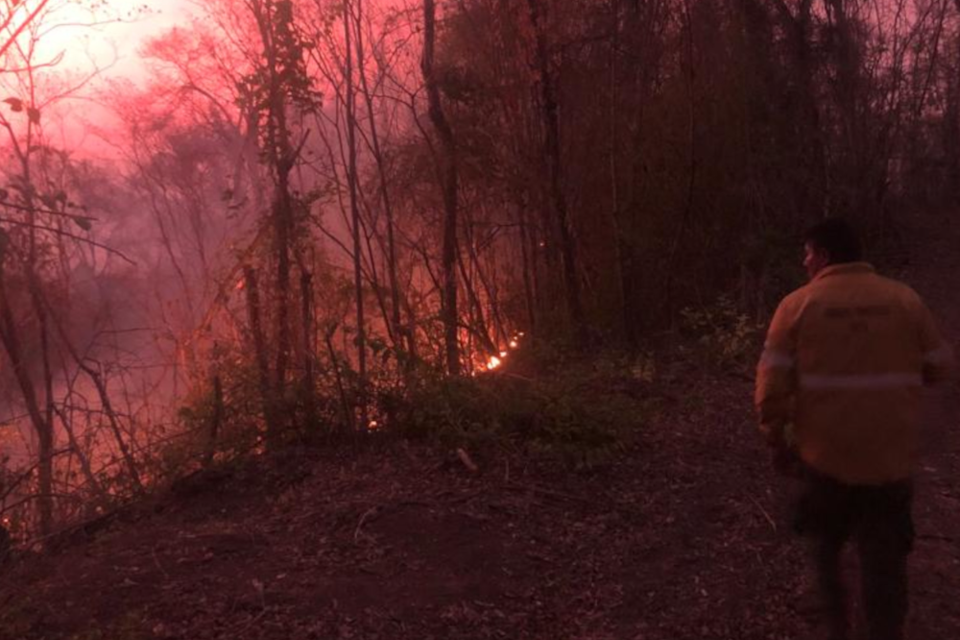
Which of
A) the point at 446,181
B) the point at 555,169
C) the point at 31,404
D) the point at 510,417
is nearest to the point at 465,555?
the point at 510,417

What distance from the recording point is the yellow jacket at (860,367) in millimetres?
2891

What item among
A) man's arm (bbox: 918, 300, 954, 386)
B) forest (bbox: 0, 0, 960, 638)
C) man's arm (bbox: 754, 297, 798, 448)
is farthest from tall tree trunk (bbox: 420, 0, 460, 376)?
Answer: man's arm (bbox: 918, 300, 954, 386)

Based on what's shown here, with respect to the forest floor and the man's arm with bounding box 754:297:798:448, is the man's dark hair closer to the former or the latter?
the man's arm with bounding box 754:297:798:448

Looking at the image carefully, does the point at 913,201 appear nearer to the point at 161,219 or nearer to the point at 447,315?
the point at 447,315

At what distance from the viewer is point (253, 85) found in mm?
6957

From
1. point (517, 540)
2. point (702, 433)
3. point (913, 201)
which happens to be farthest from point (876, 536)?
point (913, 201)

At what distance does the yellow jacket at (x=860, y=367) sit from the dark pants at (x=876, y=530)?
0.07m

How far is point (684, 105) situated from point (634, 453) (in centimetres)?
599

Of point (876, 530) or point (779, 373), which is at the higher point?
point (779, 373)

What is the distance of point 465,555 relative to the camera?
4453mm

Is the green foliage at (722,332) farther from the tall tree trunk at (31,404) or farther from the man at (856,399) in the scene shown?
the tall tree trunk at (31,404)

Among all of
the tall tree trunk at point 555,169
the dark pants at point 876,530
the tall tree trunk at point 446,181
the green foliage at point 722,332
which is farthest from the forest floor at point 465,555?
the tall tree trunk at point 555,169

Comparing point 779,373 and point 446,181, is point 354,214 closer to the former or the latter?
point 446,181

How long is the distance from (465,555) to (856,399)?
233 cm
